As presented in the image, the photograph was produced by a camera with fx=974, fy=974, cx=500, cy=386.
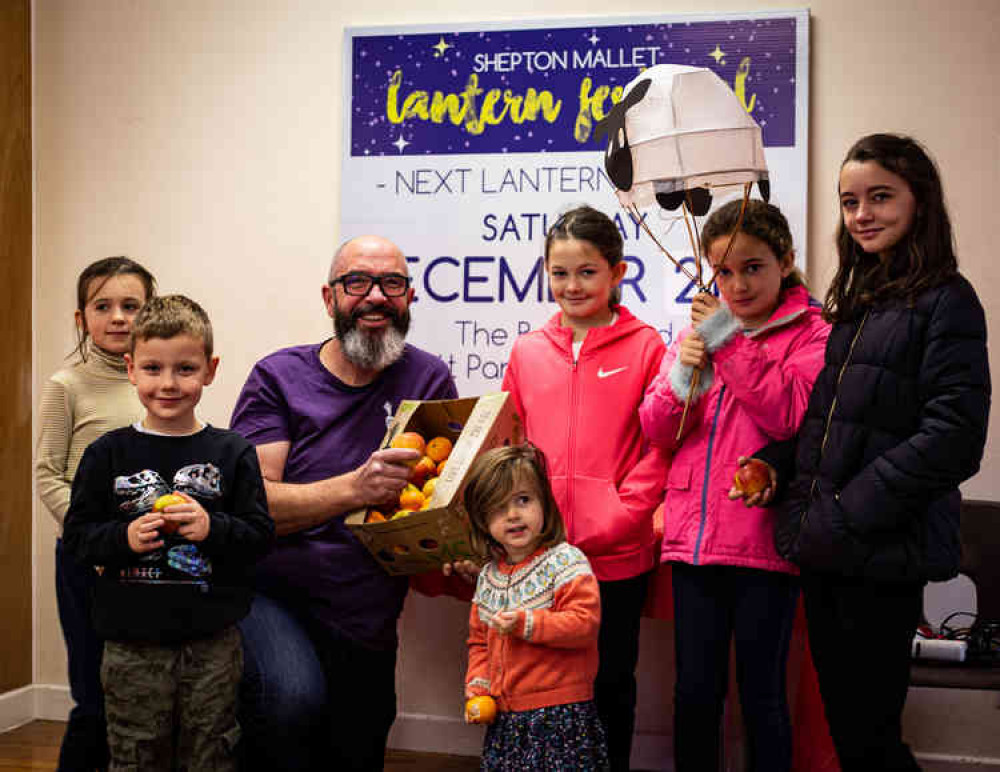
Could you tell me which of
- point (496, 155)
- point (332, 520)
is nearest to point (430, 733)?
point (332, 520)

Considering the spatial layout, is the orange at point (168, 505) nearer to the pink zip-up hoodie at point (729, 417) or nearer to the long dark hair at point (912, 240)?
the pink zip-up hoodie at point (729, 417)

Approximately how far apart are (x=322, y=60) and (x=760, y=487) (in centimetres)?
218

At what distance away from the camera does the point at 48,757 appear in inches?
122

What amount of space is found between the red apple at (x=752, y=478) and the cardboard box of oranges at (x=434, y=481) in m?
0.55

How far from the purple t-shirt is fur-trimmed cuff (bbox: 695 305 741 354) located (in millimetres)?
843

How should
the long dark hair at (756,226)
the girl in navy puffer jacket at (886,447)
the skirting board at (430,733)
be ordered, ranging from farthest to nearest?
the skirting board at (430,733) < the long dark hair at (756,226) < the girl in navy puffer jacket at (886,447)

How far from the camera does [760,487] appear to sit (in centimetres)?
210

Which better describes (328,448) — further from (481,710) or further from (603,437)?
(481,710)

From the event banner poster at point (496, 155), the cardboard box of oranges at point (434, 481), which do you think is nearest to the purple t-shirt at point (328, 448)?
the cardboard box of oranges at point (434, 481)

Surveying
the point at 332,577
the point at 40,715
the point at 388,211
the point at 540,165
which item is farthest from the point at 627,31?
the point at 40,715

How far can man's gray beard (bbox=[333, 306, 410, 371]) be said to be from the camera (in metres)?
2.63

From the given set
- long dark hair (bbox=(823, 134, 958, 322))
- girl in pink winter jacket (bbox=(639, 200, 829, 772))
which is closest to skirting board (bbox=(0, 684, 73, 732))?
girl in pink winter jacket (bbox=(639, 200, 829, 772))

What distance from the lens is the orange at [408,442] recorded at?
91.0 inches

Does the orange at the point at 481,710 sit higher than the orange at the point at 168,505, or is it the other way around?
the orange at the point at 168,505
